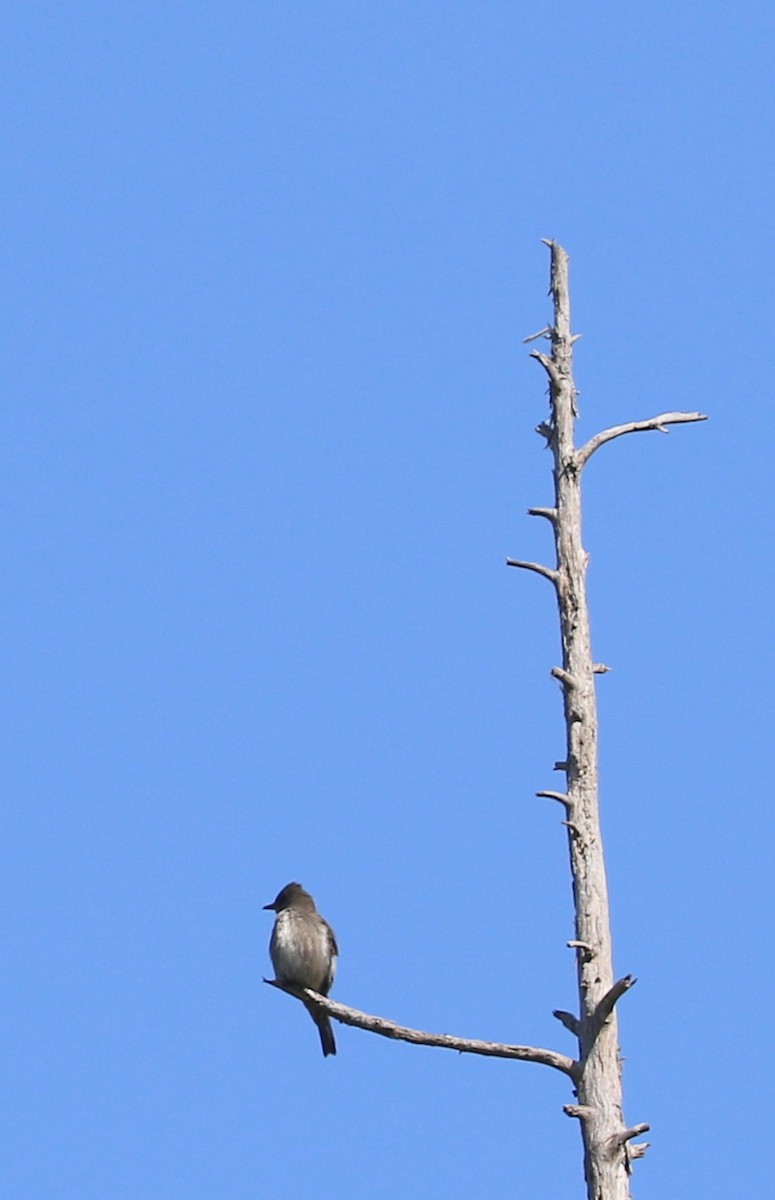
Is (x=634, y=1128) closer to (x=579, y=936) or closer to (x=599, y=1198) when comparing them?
(x=599, y=1198)

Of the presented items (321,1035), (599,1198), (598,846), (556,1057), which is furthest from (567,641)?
(321,1035)

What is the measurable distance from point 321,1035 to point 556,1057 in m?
4.57

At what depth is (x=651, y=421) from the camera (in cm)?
1152

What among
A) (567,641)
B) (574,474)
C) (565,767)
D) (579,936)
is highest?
(574,474)

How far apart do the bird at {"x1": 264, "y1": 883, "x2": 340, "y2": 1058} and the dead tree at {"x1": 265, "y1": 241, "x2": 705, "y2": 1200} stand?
3543 millimetres

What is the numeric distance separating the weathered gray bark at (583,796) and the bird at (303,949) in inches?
203

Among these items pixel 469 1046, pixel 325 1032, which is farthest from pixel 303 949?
pixel 469 1046

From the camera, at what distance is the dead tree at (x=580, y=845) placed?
32.5ft

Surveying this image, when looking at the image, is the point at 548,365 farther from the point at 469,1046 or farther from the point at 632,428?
the point at 469,1046

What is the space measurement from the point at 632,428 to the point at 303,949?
5772mm

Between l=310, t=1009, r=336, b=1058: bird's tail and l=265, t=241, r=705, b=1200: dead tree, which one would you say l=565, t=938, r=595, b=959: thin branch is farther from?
l=310, t=1009, r=336, b=1058: bird's tail

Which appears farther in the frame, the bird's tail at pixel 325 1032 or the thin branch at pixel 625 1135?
the bird's tail at pixel 325 1032

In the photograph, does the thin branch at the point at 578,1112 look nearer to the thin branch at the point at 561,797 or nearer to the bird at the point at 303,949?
the thin branch at the point at 561,797

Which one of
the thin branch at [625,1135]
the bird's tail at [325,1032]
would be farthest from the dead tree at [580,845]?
the bird's tail at [325,1032]
